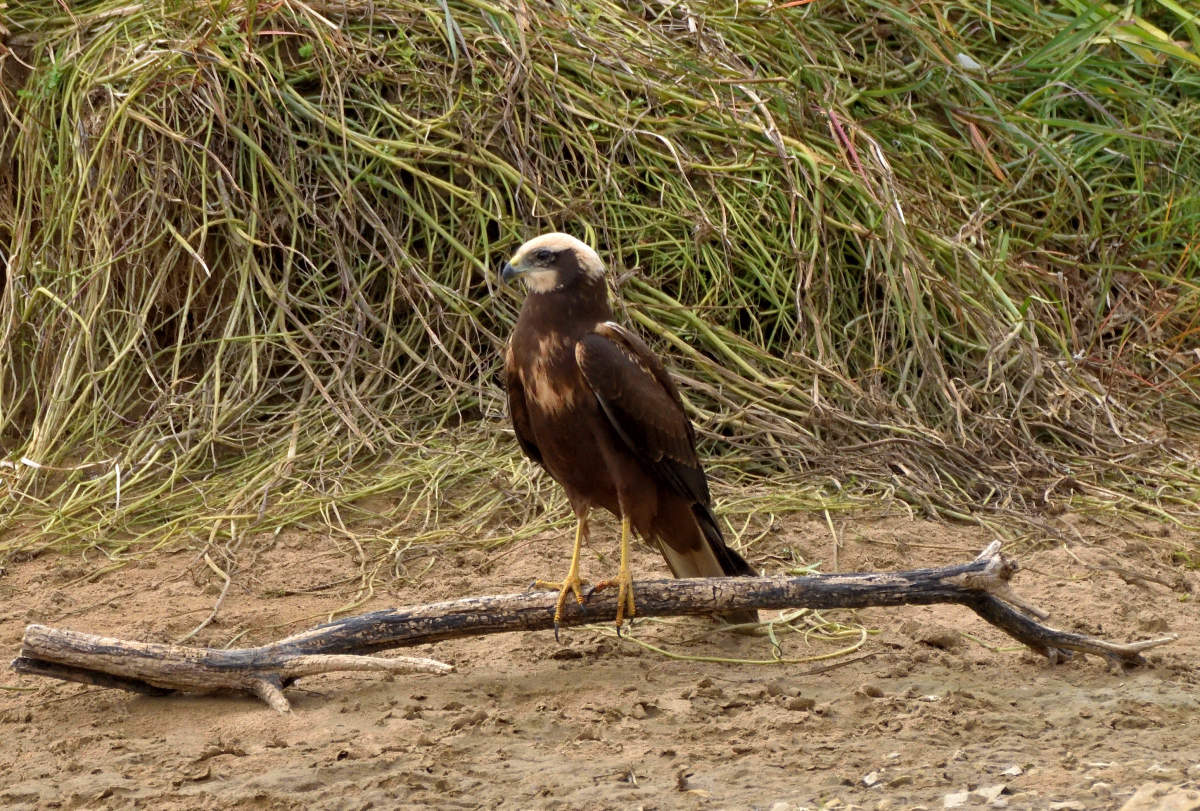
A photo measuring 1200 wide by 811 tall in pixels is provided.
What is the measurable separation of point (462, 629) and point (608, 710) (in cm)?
43

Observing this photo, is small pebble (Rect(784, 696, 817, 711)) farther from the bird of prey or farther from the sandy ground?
the bird of prey

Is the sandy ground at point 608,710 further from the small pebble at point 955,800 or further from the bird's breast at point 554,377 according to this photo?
the bird's breast at point 554,377

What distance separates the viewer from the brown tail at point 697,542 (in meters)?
3.69

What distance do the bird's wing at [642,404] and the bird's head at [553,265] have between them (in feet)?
0.51

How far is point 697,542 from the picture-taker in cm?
372

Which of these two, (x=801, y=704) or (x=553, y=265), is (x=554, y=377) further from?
(x=801, y=704)

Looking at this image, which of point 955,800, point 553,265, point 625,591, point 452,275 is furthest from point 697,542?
point 452,275

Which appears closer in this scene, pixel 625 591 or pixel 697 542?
pixel 625 591

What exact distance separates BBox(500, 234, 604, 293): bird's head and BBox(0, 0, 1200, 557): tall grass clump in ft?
4.19

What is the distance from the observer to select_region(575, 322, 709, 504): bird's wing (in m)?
3.44

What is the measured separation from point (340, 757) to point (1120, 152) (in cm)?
499

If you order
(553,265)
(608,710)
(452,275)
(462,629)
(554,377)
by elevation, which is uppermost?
(553,265)

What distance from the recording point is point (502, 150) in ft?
17.6

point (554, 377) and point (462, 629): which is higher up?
point (554, 377)
